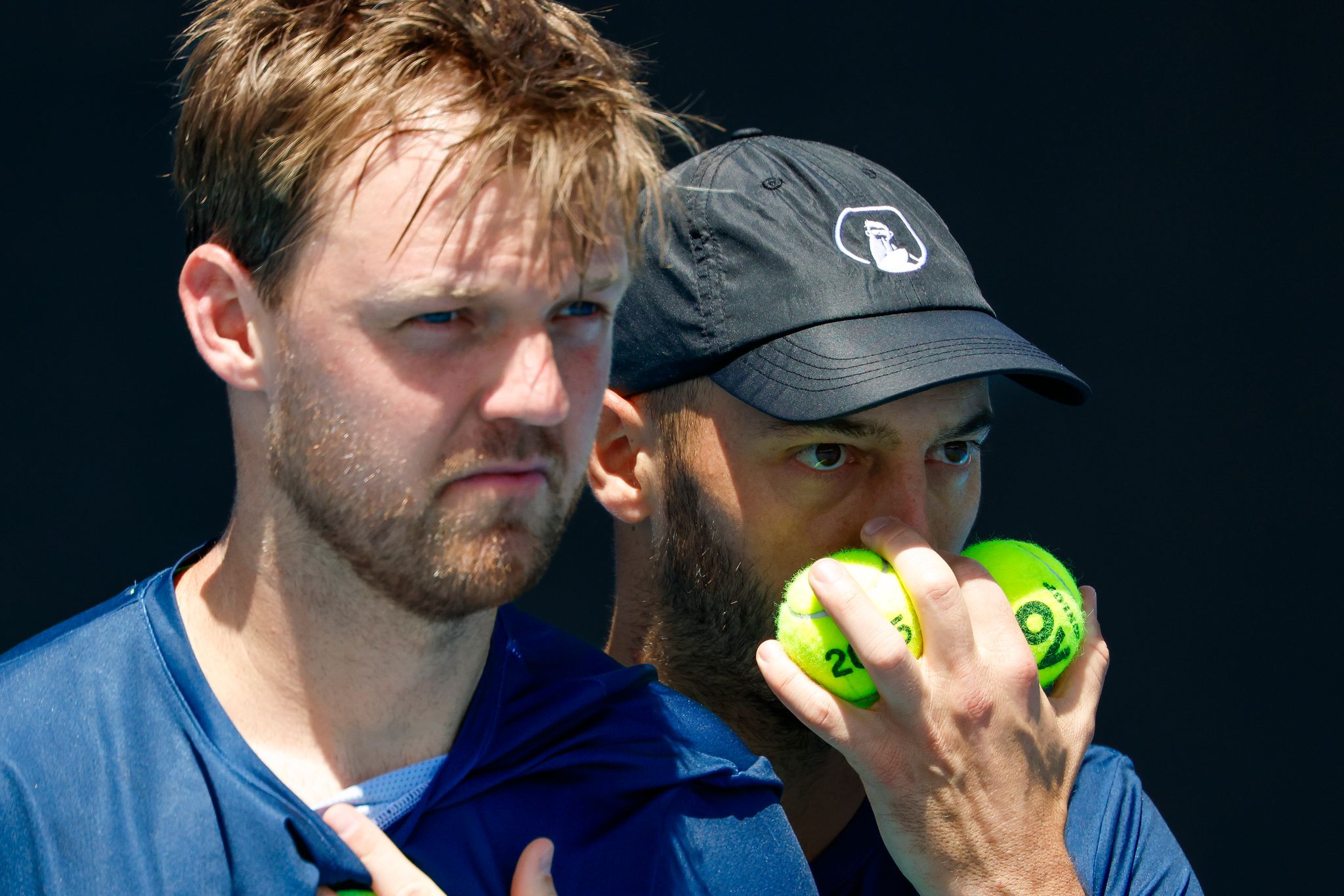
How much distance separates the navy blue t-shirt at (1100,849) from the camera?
6.72 feet

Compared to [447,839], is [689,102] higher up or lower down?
higher up

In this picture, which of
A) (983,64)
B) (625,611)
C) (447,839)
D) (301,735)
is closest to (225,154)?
(301,735)

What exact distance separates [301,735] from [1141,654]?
2620mm

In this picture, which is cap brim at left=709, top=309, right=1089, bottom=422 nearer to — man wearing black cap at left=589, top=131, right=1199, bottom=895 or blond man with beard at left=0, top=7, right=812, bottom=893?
man wearing black cap at left=589, top=131, right=1199, bottom=895

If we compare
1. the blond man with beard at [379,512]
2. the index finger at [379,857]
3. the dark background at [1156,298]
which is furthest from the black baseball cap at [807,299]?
the dark background at [1156,298]

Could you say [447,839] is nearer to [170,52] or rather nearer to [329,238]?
[329,238]

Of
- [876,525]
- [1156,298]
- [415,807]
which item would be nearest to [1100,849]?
[876,525]

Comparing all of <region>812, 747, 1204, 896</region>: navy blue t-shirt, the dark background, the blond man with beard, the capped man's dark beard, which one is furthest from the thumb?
the dark background

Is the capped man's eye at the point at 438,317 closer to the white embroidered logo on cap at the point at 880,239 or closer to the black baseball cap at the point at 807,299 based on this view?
the black baseball cap at the point at 807,299

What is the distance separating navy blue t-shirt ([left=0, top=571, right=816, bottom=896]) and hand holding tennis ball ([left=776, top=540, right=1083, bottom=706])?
17cm

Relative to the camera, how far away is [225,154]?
166 centimetres

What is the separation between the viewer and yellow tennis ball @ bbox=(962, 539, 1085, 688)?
Answer: 208cm

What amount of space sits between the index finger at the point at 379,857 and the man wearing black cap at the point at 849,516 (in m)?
0.61

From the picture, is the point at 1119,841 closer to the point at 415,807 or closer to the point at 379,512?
the point at 415,807
